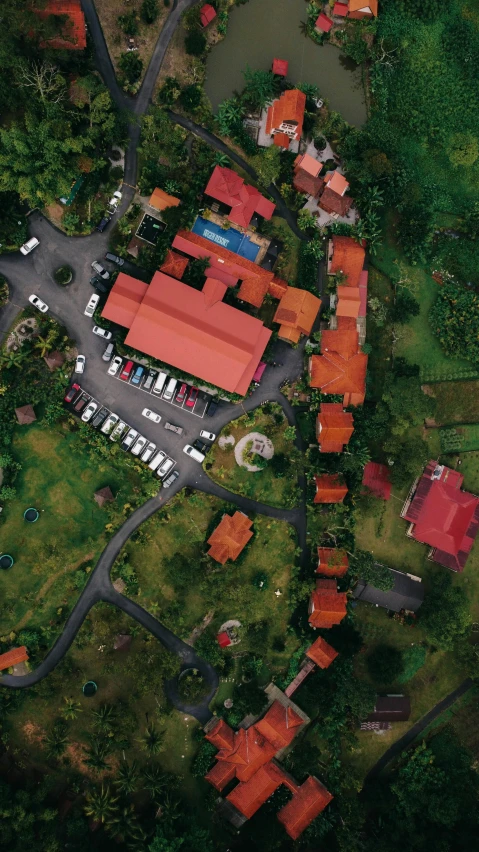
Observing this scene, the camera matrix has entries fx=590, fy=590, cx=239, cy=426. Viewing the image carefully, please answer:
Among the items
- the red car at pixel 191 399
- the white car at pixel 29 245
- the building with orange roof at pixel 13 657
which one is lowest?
the building with orange roof at pixel 13 657

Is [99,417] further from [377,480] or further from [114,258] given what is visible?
[377,480]

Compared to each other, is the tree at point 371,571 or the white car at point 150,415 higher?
the white car at point 150,415

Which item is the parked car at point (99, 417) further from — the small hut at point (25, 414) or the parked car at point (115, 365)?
the small hut at point (25, 414)

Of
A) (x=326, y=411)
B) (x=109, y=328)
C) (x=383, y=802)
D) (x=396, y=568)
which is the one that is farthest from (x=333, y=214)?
(x=383, y=802)

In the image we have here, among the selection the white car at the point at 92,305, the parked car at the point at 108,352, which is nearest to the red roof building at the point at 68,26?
the white car at the point at 92,305

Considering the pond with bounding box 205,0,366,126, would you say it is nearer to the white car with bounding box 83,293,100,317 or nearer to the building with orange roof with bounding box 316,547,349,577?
the white car with bounding box 83,293,100,317
